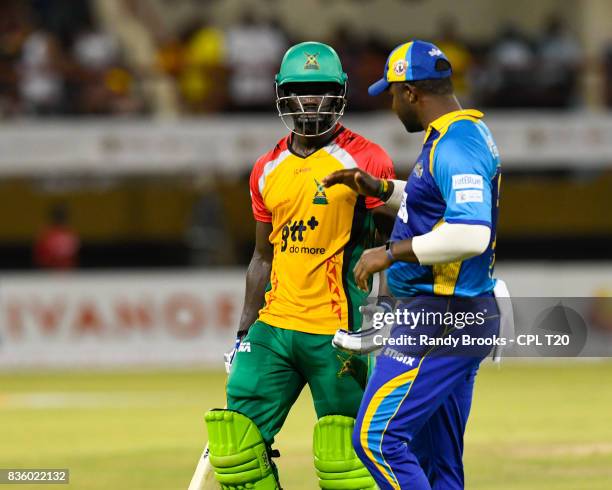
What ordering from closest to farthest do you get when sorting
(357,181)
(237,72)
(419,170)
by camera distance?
(419,170) < (357,181) < (237,72)

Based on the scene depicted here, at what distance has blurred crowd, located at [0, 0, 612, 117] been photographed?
21562mm

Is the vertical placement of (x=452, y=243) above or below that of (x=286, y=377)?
above

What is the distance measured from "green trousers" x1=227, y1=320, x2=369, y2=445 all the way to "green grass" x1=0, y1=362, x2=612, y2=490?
2.39 metres

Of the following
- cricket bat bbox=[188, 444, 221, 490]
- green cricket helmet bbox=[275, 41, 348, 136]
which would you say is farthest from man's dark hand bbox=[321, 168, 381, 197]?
cricket bat bbox=[188, 444, 221, 490]

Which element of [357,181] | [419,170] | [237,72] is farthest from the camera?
[237,72]

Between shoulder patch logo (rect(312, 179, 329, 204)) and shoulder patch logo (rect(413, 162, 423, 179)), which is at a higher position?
shoulder patch logo (rect(312, 179, 329, 204))

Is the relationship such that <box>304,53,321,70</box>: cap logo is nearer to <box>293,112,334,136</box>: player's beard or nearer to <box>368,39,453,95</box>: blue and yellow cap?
<box>293,112,334,136</box>: player's beard

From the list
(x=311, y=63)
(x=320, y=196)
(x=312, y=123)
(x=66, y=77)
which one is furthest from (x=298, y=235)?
(x=66, y=77)

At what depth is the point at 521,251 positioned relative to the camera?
2420 cm

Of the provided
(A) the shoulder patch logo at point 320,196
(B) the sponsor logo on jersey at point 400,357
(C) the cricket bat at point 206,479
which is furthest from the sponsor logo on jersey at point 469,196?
(C) the cricket bat at point 206,479

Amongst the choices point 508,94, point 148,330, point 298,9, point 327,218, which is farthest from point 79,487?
point 298,9

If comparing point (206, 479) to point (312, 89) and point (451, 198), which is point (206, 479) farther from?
point (451, 198)

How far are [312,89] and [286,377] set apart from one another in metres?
1.47

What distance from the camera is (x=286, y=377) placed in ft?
23.4
